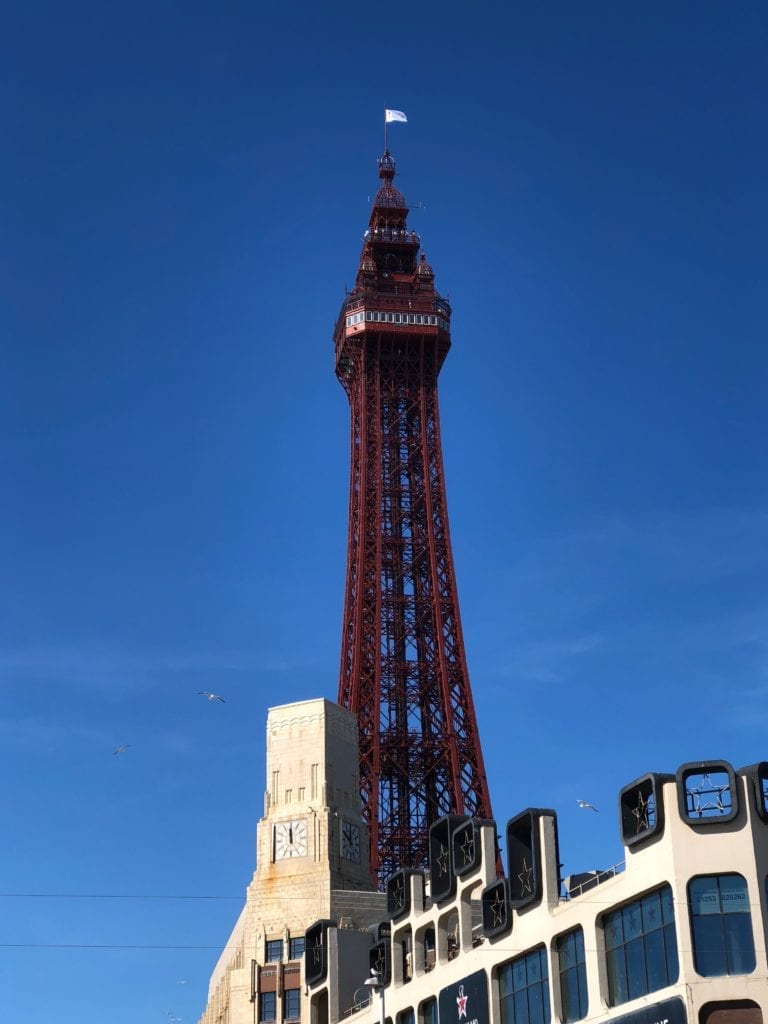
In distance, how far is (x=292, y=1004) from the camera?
7612cm

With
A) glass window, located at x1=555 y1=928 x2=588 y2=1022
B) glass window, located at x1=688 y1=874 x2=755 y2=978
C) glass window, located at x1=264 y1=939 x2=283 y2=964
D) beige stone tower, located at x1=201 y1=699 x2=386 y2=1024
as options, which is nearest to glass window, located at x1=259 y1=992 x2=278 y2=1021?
beige stone tower, located at x1=201 y1=699 x2=386 y2=1024

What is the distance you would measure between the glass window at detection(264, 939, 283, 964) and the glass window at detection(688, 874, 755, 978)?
117ft

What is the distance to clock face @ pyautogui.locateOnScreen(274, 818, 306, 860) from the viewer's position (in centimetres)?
7912

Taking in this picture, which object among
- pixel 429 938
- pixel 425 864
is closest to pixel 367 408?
pixel 425 864

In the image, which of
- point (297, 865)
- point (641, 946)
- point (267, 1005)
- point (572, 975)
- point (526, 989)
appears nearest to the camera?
point (641, 946)

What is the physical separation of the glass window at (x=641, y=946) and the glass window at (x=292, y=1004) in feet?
98.5

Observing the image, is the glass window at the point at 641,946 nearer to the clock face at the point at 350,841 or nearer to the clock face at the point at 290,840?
the clock face at the point at 290,840

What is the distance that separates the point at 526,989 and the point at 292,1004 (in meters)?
24.9

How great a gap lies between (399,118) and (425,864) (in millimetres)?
56164

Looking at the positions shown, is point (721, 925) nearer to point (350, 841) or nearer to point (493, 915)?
point (493, 915)

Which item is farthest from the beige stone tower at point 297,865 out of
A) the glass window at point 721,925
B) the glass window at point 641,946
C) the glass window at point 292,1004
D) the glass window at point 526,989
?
the glass window at point 721,925

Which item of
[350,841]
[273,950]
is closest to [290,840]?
[350,841]

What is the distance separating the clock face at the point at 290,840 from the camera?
79125 millimetres

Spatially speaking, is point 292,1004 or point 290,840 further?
point 290,840
